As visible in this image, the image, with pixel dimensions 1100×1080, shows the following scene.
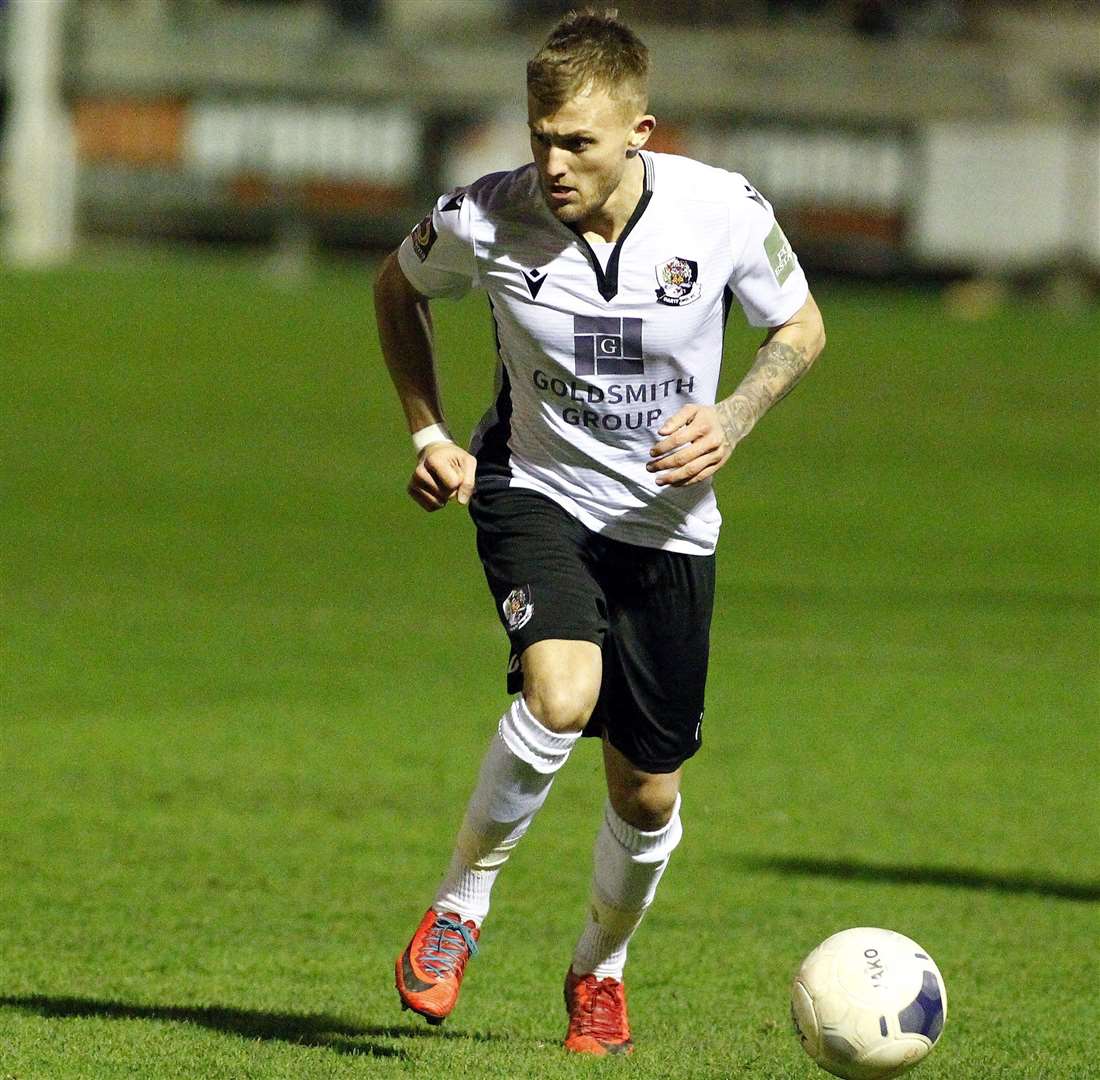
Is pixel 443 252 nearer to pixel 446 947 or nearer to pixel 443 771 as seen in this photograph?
pixel 446 947

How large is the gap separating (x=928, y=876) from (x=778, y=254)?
130 inches

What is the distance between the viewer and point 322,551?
18.0 metres

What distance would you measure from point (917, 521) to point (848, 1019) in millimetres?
16849

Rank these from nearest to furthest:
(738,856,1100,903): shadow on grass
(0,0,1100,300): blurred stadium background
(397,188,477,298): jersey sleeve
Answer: (397,188,477,298): jersey sleeve
(738,856,1100,903): shadow on grass
(0,0,1100,300): blurred stadium background

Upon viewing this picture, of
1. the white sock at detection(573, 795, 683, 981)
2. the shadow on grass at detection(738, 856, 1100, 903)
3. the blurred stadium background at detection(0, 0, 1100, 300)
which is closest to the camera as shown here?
the white sock at detection(573, 795, 683, 981)

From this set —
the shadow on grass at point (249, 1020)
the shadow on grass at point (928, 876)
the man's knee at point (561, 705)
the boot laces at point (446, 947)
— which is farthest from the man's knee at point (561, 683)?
the shadow on grass at point (928, 876)

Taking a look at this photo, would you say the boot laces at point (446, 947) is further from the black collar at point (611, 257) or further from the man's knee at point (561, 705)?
the black collar at point (611, 257)

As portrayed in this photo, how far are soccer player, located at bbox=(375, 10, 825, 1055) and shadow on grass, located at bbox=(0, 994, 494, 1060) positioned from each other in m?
0.41

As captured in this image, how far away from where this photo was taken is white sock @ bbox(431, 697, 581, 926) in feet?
16.5

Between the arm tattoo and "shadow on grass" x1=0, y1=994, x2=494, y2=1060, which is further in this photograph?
"shadow on grass" x1=0, y1=994, x2=494, y2=1060

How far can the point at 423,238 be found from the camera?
537cm

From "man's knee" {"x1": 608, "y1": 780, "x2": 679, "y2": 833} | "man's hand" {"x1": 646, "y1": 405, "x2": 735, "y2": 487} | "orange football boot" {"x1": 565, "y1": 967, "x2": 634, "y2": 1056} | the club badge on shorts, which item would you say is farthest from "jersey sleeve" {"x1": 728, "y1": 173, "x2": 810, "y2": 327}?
"orange football boot" {"x1": 565, "y1": 967, "x2": 634, "y2": 1056}

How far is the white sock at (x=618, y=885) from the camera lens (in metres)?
5.54

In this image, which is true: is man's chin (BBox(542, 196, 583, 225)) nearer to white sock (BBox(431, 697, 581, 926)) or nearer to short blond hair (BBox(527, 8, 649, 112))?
short blond hair (BBox(527, 8, 649, 112))
